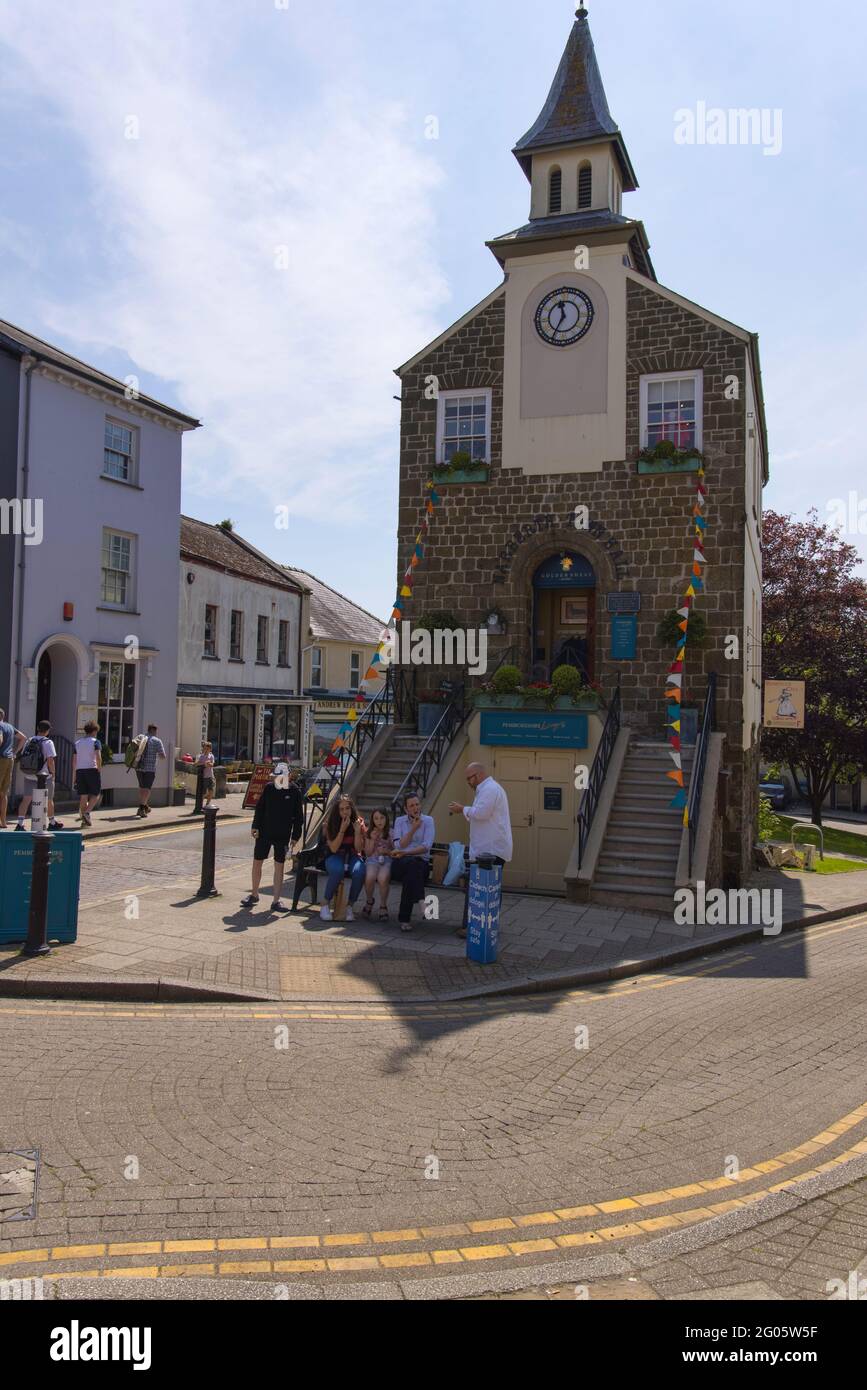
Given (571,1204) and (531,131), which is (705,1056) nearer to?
(571,1204)

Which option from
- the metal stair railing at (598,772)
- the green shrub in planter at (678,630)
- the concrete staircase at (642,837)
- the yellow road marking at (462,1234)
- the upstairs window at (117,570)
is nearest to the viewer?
the yellow road marking at (462,1234)

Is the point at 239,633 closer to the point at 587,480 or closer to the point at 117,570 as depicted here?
the point at 117,570

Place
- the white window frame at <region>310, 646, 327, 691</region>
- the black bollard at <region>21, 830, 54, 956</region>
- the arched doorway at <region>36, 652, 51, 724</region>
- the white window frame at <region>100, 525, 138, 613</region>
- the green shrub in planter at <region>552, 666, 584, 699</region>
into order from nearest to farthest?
the black bollard at <region>21, 830, 54, 956</region> → the green shrub in planter at <region>552, 666, 584, 699</region> → the arched doorway at <region>36, 652, 51, 724</region> → the white window frame at <region>100, 525, 138, 613</region> → the white window frame at <region>310, 646, 327, 691</region>

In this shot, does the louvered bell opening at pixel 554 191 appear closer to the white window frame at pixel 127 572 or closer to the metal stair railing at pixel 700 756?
the metal stair railing at pixel 700 756

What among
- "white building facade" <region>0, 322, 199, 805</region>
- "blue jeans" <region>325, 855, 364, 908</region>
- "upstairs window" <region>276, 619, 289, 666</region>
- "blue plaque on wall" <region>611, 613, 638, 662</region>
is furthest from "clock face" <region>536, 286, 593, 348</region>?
"upstairs window" <region>276, 619, 289, 666</region>

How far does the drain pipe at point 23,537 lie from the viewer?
67.2 ft

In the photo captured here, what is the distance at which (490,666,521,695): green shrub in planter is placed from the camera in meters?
16.6

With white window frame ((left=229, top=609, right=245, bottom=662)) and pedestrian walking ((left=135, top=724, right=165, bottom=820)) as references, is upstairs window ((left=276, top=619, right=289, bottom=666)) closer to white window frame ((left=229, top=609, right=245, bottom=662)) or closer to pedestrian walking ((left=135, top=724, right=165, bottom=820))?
white window frame ((left=229, top=609, right=245, bottom=662))

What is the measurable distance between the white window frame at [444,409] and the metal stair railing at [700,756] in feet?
20.5

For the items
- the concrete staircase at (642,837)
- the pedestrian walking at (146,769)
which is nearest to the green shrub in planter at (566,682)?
the concrete staircase at (642,837)

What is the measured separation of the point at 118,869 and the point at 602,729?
25.4 feet

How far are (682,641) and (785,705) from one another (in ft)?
18.5

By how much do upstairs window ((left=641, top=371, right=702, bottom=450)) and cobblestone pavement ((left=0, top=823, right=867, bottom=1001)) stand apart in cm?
858

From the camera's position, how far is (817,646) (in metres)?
32.6
